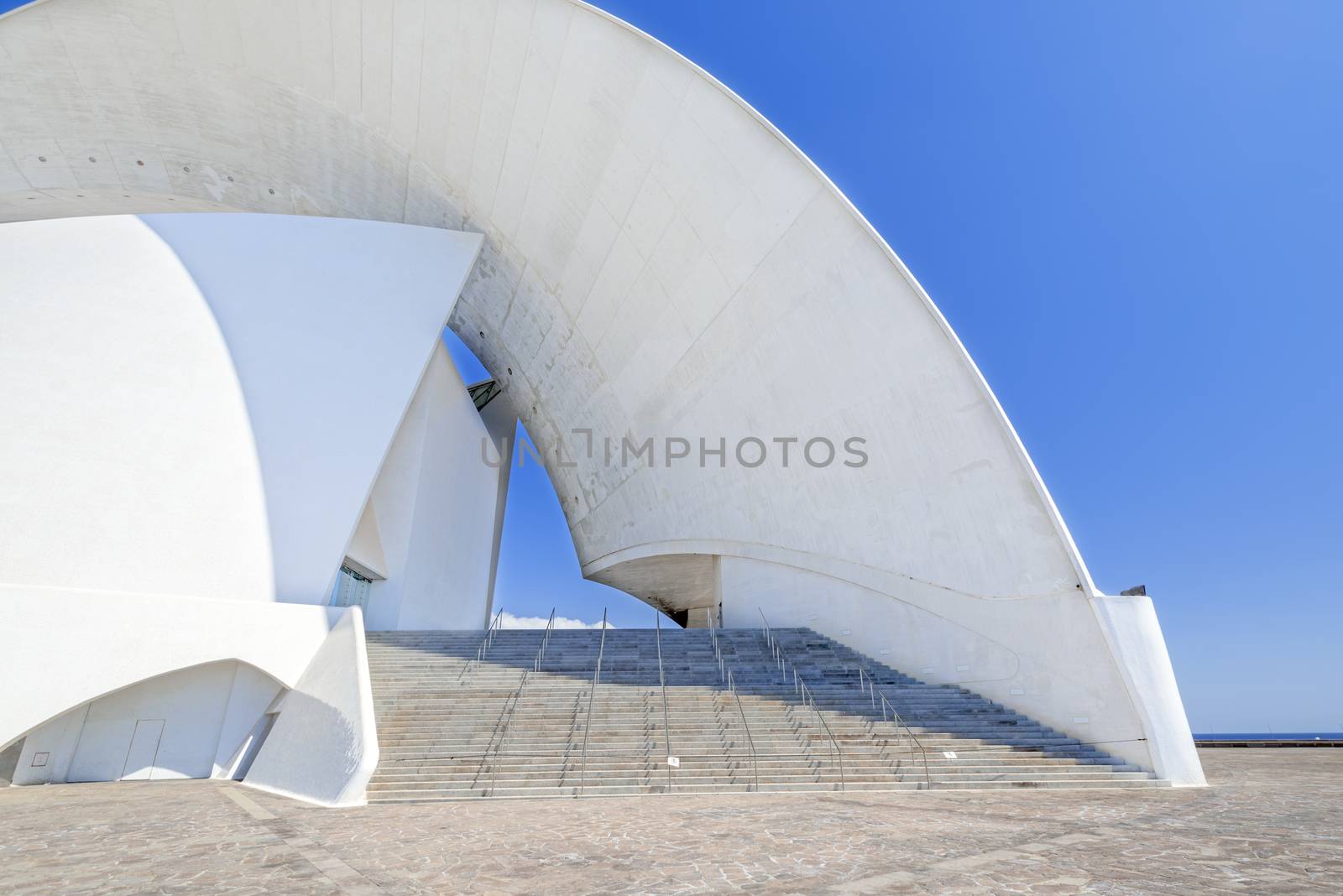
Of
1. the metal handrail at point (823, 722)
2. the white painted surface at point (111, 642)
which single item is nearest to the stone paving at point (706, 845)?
the metal handrail at point (823, 722)

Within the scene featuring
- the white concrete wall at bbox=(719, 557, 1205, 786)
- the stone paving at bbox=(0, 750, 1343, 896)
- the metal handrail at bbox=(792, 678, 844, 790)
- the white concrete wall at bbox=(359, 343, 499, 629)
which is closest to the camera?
the stone paving at bbox=(0, 750, 1343, 896)

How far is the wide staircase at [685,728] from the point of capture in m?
7.07

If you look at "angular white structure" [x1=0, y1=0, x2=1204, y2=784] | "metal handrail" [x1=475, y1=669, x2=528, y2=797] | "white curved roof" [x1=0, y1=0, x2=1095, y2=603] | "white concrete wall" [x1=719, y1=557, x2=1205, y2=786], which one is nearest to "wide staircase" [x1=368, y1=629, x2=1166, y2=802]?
"metal handrail" [x1=475, y1=669, x2=528, y2=797]

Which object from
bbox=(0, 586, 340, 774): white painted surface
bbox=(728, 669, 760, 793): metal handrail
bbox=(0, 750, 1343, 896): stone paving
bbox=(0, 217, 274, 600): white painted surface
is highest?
bbox=(0, 217, 274, 600): white painted surface

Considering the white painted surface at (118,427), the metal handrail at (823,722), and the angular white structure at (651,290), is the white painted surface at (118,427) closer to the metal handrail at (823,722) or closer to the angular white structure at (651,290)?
the angular white structure at (651,290)

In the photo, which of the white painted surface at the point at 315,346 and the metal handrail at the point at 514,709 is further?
the white painted surface at the point at 315,346

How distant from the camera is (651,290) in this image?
14516mm

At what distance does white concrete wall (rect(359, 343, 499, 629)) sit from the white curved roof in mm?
2500

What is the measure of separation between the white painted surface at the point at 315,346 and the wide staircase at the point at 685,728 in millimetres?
2723

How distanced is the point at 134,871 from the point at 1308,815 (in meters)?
7.85

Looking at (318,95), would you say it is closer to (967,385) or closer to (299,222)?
(299,222)

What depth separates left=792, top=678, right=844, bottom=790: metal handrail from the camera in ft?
23.6

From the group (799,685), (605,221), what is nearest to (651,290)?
(605,221)

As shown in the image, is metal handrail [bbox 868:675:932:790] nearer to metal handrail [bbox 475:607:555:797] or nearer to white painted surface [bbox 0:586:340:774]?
metal handrail [bbox 475:607:555:797]
